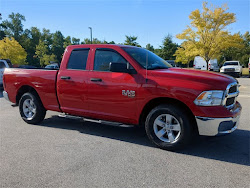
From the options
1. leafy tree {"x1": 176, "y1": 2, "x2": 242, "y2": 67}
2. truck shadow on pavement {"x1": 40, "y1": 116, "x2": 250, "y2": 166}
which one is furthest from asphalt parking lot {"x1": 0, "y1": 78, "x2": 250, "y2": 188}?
leafy tree {"x1": 176, "y1": 2, "x2": 242, "y2": 67}

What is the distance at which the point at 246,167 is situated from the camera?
3.23 meters

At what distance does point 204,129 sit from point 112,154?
1.59 metres

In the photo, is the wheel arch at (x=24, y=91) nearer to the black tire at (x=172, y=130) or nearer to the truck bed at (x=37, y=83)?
the truck bed at (x=37, y=83)

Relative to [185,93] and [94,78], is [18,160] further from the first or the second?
[185,93]

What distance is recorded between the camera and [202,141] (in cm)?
437

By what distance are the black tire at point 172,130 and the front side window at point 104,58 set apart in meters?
1.31

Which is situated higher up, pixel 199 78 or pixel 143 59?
pixel 143 59

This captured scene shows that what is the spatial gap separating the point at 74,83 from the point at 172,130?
2274 millimetres

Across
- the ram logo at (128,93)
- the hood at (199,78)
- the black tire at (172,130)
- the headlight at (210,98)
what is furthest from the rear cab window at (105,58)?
the headlight at (210,98)

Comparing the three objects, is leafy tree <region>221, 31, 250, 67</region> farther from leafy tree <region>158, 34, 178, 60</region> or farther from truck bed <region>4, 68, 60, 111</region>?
truck bed <region>4, 68, 60, 111</region>

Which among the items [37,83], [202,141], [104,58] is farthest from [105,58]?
[202,141]

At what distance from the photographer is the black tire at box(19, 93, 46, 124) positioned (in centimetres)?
545

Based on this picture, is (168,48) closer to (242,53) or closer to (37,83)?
(242,53)

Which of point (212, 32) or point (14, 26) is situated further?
point (14, 26)
